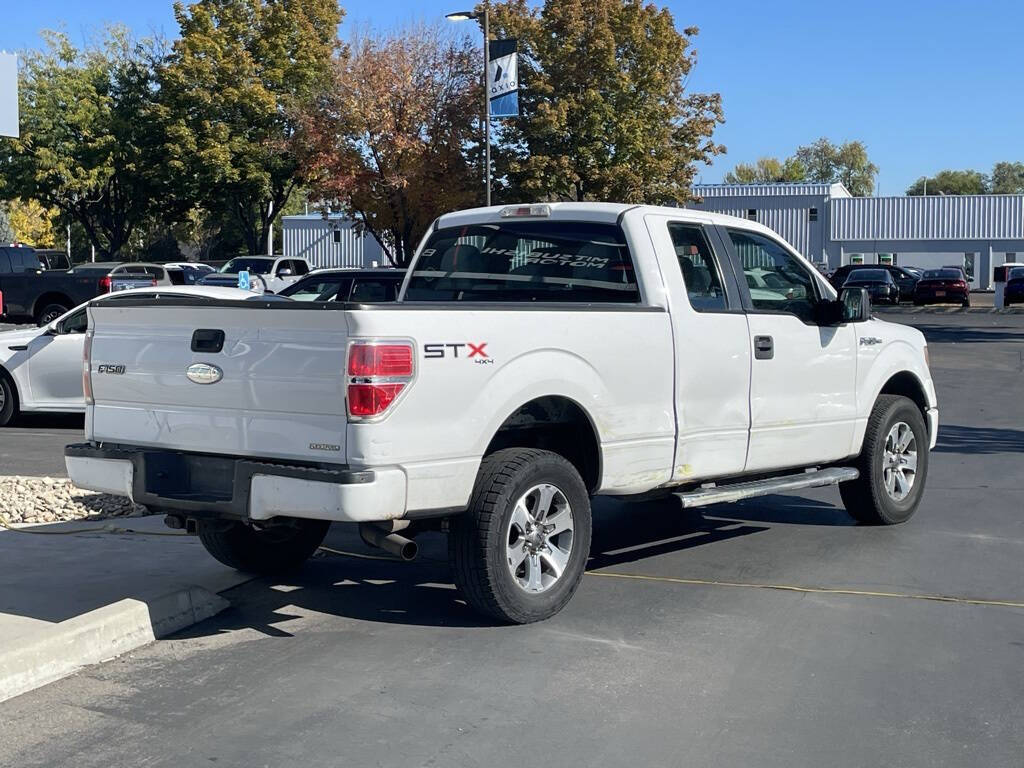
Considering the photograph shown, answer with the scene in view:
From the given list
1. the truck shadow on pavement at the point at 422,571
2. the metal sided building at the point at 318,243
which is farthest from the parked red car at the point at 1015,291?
the truck shadow on pavement at the point at 422,571

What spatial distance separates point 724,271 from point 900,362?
2.06m

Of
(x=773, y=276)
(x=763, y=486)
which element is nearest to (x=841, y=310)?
(x=773, y=276)

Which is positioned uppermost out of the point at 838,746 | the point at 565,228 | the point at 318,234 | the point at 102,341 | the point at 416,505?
the point at 318,234

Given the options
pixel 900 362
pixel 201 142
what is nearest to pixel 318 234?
pixel 201 142

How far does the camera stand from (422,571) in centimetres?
733

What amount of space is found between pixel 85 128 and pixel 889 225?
1799 inches

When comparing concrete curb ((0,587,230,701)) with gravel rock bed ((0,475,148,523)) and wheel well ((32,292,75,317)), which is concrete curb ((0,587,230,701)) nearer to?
gravel rock bed ((0,475,148,523))

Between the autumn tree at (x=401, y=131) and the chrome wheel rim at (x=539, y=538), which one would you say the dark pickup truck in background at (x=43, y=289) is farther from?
the chrome wheel rim at (x=539, y=538)

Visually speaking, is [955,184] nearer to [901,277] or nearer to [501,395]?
[901,277]

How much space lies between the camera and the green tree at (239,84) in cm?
4416

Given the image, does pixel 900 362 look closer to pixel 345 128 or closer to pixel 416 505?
pixel 416 505

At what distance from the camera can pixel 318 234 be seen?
235 ft

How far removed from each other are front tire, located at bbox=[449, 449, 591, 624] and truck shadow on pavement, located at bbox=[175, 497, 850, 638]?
0.27m

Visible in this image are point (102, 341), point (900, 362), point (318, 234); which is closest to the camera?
point (102, 341)
